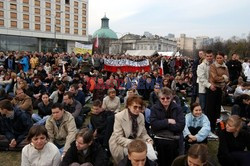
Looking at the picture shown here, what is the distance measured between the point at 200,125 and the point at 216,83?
1.56 m

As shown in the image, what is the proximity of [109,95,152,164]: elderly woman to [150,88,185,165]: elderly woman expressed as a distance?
0.24 metres

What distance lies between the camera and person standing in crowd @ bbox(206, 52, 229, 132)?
20.7 feet

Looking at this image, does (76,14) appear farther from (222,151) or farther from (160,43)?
(160,43)

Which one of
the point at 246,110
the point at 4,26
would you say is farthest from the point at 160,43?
the point at 246,110

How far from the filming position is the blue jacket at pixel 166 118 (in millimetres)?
4383

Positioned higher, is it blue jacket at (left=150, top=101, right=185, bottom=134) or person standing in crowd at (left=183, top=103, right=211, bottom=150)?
blue jacket at (left=150, top=101, right=185, bottom=134)

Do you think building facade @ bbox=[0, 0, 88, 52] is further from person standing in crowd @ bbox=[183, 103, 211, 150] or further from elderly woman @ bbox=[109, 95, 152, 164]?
elderly woman @ bbox=[109, 95, 152, 164]

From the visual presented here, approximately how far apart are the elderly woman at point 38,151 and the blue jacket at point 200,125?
2560 millimetres

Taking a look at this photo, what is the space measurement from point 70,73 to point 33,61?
3.96 metres

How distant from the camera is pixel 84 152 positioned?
13.2 ft

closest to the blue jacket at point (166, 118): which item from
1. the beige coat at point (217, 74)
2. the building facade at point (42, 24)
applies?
the beige coat at point (217, 74)

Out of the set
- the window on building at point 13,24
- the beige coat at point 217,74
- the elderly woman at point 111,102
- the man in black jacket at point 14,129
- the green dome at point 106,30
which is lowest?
the man in black jacket at point 14,129

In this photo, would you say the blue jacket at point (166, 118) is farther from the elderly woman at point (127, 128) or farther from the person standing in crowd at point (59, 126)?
the person standing in crowd at point (59, 126)

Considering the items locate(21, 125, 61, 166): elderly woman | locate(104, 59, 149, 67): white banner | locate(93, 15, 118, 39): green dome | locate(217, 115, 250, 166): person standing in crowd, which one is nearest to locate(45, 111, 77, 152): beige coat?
locate(21, 125, 61, 166): elderly woman
